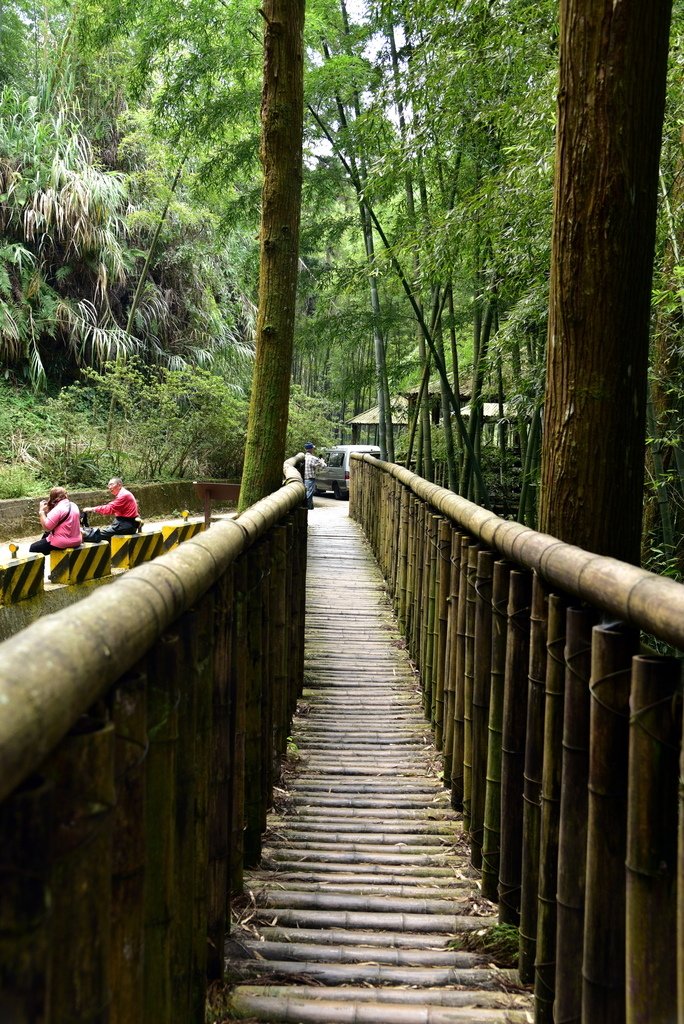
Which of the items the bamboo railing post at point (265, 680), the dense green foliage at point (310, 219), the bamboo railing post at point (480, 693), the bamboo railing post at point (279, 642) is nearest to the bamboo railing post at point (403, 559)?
the dense green foliage at point (310, 219)

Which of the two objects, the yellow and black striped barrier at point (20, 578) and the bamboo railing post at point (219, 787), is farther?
the yellow and black striped barrier at point (20, 578)

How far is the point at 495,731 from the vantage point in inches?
106

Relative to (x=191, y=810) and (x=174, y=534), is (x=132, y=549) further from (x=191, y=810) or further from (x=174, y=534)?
(x=191, y=810)

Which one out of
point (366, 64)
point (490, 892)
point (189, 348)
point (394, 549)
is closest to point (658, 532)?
point (394, 549)

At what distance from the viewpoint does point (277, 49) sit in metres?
5.07

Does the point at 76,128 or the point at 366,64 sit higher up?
the point at 76,128

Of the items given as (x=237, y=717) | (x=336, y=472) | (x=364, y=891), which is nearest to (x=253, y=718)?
(x=237, y=717)

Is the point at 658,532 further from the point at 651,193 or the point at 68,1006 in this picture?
the point at 68,1006

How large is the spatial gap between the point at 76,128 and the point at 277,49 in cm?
1479

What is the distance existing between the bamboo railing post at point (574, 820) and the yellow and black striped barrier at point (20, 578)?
6.22 meters

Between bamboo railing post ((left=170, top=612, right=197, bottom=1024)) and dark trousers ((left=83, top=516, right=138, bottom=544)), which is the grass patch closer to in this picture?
bamboo railing post ((left=170, top=612, right=197, bottom=1024))

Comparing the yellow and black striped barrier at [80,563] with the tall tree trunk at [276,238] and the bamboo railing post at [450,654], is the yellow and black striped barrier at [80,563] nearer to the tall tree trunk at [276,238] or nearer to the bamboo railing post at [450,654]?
the tall tree trunk at [276,238]

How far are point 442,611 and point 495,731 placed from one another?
127 centimetres

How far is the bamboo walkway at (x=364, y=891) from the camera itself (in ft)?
7.28
